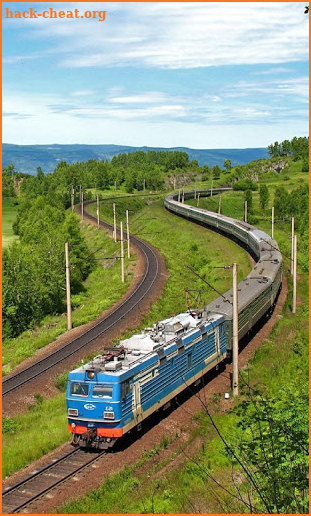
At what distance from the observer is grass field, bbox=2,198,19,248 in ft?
375

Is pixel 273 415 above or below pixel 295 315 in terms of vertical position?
above

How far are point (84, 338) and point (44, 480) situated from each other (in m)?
19.2

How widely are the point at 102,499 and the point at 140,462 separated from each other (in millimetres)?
2940

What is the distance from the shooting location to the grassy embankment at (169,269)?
23.8 metres

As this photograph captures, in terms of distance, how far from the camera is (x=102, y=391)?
70.3 ft

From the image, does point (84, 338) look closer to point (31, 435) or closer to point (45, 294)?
point (31, 435)

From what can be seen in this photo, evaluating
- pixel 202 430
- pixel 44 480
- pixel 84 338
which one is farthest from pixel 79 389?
pixel 84 338

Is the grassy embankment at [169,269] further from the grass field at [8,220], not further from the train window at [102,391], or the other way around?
the grass field at [8,220]

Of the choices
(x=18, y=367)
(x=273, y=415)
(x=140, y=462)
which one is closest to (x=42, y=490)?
(x=140, y=462)

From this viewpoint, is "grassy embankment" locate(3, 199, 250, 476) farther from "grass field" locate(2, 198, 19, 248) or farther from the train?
"grass field" locate(2, 198, 19, 248)

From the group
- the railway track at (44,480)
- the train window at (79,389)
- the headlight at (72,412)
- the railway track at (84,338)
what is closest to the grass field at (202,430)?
the railway track at (44,480)

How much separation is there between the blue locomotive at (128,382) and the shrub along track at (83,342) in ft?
28.5

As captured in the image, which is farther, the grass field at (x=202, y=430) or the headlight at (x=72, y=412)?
the headlight at (x=72, y=412)

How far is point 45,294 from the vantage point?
2211 inches
